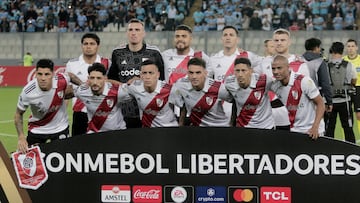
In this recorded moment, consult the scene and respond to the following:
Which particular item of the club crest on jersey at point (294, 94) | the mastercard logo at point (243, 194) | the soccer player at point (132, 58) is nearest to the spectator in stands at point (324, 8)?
the soccer player at point (132, 58)

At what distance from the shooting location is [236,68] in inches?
288

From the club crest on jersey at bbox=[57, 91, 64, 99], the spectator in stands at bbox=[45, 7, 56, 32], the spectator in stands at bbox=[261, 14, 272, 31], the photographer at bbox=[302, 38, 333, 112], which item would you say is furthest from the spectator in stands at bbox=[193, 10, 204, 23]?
the club crest on jersey at bbox=[57, 91, 64, 99]

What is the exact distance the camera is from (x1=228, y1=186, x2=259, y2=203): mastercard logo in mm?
6469

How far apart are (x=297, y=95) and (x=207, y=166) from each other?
64.1 inches

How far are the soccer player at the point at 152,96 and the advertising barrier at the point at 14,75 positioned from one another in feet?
68.3

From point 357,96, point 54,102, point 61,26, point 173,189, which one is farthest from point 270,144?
point 61,26

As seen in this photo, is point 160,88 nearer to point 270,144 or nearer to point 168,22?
point 270,144

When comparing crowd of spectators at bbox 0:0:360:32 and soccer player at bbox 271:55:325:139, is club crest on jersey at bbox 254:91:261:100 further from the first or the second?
crowd of spectators at bbox 0:0:360:32

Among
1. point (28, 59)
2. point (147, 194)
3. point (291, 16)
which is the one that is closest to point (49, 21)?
point (28, 59)

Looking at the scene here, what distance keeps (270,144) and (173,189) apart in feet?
3.07

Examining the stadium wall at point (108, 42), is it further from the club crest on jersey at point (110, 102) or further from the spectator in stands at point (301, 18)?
the club crest on jersey at point (110, 102)

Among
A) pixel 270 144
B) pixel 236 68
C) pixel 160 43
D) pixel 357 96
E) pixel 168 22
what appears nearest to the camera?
pixel 270 144

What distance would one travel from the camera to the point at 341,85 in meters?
11.2

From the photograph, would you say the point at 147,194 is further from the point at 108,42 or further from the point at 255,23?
the point at 255,23
